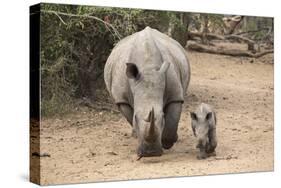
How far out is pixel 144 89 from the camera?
7.43 m

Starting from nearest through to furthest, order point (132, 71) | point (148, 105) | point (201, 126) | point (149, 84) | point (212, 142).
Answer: point (148, 105)
point (149, 84)
point (132, 71)
point (201, 126)
point (212, 142)

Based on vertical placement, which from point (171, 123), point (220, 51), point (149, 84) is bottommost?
point (171, 123)

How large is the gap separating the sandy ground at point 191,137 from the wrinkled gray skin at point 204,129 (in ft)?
0.30

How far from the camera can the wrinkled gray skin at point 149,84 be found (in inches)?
285

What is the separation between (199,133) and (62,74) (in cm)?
180

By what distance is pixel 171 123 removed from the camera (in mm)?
7938

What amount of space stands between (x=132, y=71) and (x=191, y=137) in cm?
122

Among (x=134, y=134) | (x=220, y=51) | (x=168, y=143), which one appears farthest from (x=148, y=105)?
(x=220, y=51)

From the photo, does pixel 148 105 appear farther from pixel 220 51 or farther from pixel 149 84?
pixel 220 51

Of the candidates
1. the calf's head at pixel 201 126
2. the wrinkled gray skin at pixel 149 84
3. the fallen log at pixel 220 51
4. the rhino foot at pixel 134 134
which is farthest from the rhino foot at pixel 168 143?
the fallen log at pixel 220 51

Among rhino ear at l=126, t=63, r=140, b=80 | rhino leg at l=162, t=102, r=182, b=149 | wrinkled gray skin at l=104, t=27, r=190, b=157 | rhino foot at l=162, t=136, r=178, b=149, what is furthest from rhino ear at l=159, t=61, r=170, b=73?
rhino foot at l=162, t=136, r=178, b=149

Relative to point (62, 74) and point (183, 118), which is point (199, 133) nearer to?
point (183, 118)

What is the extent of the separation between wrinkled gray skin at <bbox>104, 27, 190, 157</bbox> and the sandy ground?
0.23 metres

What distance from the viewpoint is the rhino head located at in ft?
23.4
